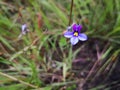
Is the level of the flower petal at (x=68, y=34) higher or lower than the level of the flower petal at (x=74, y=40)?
higher

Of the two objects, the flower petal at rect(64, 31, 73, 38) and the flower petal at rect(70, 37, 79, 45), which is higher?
the flower petal at rect(64, 31, 73, 38)

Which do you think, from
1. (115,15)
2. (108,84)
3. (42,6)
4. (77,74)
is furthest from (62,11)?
(108,84)

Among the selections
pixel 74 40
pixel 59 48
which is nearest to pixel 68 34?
pixel 74 40

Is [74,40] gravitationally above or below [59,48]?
above

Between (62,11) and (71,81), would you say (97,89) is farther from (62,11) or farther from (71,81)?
(62,11)

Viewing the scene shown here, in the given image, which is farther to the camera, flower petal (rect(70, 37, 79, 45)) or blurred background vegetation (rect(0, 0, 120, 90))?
blurred background vegetation (rect(0, 0, 120, 90))

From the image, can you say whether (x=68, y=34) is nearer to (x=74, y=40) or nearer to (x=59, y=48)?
(x=74, y=40)

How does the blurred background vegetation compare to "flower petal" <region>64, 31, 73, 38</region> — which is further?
the blurred background vegetation

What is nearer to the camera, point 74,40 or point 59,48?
point 74,40
